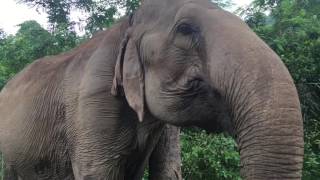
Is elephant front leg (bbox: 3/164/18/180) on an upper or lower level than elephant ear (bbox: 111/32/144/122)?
lower

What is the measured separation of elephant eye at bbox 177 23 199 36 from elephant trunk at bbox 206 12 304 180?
0.15m

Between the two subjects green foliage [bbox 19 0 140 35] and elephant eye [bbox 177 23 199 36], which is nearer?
elephant eye [bbox 177 23 199 36]

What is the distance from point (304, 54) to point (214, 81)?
6004 mm

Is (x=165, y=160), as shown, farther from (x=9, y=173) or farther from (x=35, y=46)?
(x=35, y=46)

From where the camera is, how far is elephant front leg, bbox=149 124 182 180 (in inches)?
161

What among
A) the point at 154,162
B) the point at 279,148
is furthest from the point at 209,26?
the point at 154,162

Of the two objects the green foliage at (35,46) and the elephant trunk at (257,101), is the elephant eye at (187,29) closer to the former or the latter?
the elephant trunk at (257,101)

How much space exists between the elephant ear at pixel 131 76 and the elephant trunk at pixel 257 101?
0.57 meters

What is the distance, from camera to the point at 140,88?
10.5 feet

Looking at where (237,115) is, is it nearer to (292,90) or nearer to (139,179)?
(292,90)

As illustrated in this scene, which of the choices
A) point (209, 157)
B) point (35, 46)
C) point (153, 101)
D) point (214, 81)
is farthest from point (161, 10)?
point (35, 46)

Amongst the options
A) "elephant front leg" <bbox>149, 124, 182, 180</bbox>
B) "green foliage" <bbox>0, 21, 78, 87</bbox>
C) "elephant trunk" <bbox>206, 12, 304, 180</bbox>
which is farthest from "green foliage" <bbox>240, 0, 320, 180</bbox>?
"elephant trunk" <bbox>206, 12, 304, 180</bbox>

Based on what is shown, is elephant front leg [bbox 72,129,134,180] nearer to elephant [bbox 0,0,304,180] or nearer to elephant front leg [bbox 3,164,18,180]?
elephant [bbox 0,0,304,180]

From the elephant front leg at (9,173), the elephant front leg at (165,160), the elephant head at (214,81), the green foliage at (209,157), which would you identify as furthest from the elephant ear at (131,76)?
the green foliage at (209,157)
